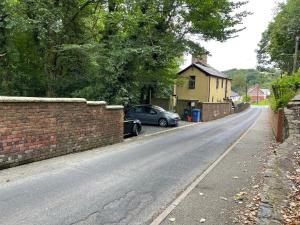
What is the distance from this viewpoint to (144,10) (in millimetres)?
23219

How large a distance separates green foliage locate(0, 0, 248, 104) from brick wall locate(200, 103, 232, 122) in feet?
36.3

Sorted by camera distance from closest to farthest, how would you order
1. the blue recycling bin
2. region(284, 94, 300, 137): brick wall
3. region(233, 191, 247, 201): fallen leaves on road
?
region(233, 191, 247, 201): fallen leaves on road < region(284, 94, 300, 137): brick wall < the blue recycling bin

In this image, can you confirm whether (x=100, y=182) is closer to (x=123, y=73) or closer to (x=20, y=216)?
(x=20, y=216)

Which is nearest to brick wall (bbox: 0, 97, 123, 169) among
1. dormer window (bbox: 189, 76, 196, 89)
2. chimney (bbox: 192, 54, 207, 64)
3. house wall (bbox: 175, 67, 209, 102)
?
chimney (bbox: 192, 54, 207, 64)

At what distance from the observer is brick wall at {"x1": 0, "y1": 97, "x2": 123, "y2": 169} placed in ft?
32.0

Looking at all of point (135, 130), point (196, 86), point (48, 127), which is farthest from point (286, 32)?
point (48, 127)

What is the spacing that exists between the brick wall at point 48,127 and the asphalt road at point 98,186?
0.48 m

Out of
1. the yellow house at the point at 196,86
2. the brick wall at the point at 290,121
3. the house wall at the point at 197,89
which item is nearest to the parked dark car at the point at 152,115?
the brick wall at the point at 290,121

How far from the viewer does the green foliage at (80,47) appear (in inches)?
697

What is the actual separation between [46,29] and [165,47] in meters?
8.40

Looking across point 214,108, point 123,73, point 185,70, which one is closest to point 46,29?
point 123,73

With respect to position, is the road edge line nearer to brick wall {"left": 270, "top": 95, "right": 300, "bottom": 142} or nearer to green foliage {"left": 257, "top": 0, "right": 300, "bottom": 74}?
brick wall {"left": 270, "top": 95, "right": 300, "bottom": 142}

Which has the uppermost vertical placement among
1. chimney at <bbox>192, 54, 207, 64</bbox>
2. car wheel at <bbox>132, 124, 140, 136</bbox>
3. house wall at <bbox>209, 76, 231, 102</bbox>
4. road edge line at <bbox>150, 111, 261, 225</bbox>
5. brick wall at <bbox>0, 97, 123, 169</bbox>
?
chimney at <bbox>192, 54, 207, 64</bbox>

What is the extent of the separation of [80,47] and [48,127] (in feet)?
24.3
